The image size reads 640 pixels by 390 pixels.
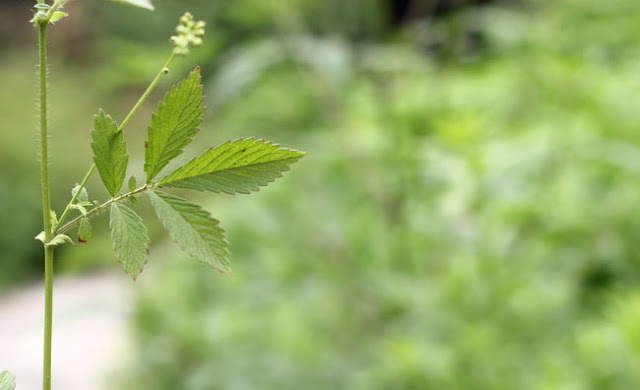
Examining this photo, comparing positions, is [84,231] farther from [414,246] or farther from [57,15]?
[414,246]

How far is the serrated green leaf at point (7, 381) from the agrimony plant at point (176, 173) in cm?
3

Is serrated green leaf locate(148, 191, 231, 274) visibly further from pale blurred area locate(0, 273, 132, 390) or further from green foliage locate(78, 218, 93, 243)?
pale blurred area locate(0, 273, 132, 390)

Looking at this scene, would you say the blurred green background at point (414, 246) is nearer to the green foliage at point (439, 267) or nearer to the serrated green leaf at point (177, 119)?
the green foliage at point (439, 267)

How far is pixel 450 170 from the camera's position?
120 centimetres

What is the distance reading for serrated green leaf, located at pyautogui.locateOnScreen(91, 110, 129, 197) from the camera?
0.50 ft

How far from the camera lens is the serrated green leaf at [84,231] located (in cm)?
16

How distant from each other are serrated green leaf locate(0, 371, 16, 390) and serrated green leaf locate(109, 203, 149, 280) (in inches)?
1.1

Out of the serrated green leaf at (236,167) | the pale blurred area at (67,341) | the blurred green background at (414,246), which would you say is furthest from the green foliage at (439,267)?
the serrated green leaf at (236,167)

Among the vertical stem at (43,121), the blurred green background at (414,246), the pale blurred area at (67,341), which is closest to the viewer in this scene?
the vertical stem at (43,121)

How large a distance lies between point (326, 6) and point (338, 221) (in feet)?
→ 1.85

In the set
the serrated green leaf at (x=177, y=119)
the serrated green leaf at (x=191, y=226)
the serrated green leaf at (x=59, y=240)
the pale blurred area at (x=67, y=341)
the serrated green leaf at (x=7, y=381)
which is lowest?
the serrated green leaf at (x=7, y=381)

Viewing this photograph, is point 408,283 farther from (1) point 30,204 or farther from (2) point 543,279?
(1) point 30,204

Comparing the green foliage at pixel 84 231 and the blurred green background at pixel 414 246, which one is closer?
the green foliage at pixel 84 231

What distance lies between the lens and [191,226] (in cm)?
16
